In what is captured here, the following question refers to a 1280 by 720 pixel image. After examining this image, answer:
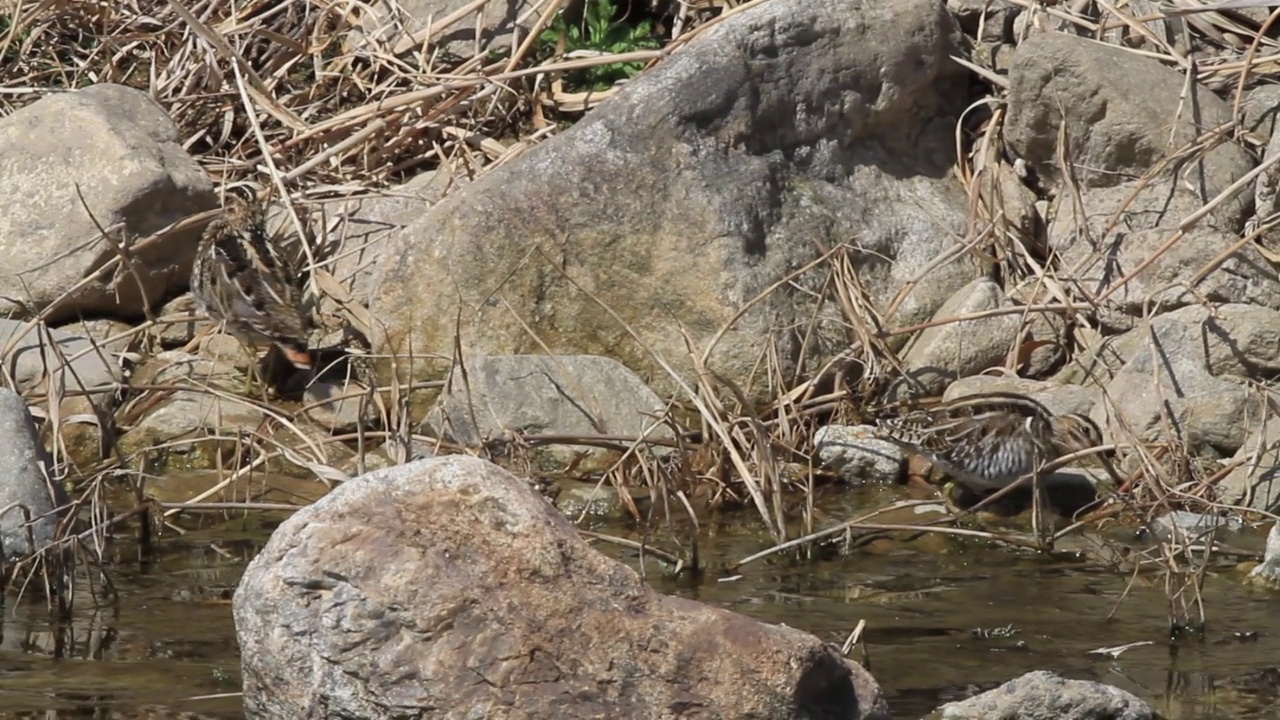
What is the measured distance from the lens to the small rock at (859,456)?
6660mm

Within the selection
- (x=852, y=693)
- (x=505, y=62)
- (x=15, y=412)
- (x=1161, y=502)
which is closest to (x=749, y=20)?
(x=505, y=62)

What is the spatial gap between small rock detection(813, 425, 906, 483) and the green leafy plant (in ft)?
8.97

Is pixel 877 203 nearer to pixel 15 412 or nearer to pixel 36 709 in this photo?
pixel 15 412

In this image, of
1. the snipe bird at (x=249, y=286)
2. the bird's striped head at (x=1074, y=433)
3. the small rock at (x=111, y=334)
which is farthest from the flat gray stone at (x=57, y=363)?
the bird's striped head at (x=1074, y=433)

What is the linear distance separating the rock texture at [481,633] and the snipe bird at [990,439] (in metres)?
2.51

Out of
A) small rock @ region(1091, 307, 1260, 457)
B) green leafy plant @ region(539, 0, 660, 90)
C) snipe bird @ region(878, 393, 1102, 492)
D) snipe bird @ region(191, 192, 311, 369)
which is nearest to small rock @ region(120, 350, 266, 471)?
snipe bird @ region(191, 192, 311, 369)

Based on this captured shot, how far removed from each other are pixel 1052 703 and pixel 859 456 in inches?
98.2

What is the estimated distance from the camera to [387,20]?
9375mm

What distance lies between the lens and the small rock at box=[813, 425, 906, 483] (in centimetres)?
666

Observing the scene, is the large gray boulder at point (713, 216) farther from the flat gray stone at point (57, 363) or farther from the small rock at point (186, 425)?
the flat gray stone at point (57, 363)

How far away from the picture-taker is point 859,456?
6.66 m

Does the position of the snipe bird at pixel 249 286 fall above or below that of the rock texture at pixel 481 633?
below

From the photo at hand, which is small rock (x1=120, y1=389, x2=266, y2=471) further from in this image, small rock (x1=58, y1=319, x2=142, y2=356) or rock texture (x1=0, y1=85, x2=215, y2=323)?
rock texture (x1=0, y1=85, x2=215, y2=323)

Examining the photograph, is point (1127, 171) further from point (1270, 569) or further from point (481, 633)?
point (481, 633)
